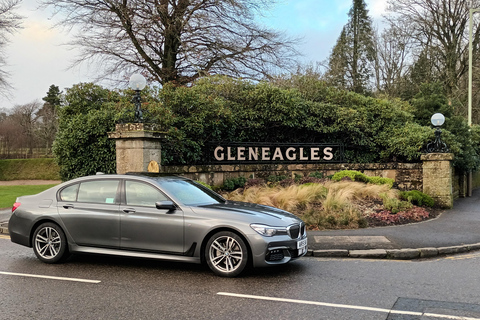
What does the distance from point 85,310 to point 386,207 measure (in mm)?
9321

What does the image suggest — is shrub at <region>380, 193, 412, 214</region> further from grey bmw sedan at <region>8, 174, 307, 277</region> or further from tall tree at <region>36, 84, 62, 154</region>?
tall tree at <region>36, 84, 62, 154</region>

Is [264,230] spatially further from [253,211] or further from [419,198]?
[419,198]

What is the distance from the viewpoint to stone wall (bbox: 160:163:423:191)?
45.8 ft

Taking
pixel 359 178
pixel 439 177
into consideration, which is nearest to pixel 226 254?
pixel 359 178

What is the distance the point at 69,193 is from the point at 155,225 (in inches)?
72.3

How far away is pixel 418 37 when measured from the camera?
105 feet

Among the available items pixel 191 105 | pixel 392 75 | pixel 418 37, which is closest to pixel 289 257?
pixel 191 105

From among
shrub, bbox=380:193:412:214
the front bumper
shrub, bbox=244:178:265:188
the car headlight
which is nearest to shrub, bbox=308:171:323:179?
shrub, bbox=244:178:265:188

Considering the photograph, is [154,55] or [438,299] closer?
[438,299]

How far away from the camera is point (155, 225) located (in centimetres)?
622

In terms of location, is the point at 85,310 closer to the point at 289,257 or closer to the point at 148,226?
the point at 148,226

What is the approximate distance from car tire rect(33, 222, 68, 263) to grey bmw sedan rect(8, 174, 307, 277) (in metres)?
0.02

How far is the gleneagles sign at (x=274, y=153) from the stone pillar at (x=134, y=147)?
3.86 m

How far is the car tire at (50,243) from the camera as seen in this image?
265 inches
